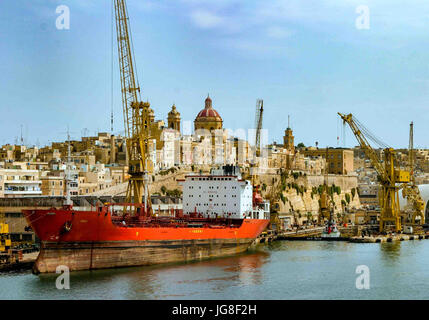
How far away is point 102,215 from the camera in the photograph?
3494 cm

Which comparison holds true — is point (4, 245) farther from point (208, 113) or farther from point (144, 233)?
point (208, 113)

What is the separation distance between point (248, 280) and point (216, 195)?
13772 millimetres

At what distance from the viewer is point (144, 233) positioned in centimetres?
3697

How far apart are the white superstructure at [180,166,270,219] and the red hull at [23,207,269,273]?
16.7ft

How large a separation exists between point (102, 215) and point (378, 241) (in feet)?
95.6

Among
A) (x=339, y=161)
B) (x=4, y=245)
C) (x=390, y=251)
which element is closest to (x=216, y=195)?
(x=390, y=251)

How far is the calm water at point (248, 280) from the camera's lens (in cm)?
2891

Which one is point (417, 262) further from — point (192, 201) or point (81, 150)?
point (81, 150)

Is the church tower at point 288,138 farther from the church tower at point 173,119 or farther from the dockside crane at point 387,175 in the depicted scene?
the dockside crane at point 387,175

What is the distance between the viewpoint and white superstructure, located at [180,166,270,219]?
1813 inches

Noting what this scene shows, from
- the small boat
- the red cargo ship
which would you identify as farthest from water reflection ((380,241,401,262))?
the red cargo ship
